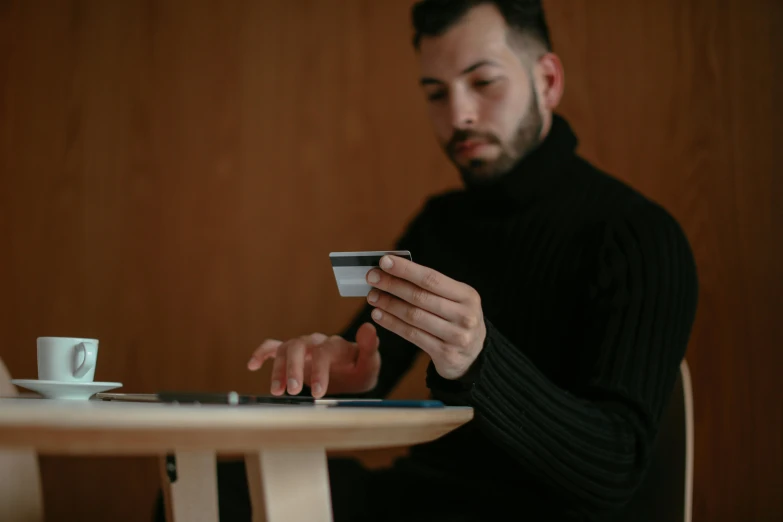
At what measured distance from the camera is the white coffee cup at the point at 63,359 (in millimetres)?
725

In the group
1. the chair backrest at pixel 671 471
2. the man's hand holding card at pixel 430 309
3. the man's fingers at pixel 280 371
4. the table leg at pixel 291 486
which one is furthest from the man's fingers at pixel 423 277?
the chair backrest at pixel 671 471

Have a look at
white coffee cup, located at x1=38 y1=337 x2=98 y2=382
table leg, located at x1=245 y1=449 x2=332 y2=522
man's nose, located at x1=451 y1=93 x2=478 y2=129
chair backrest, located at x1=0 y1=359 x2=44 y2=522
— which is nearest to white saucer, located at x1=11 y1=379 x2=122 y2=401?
white coffee cup, located at x1=38 y1=337 x2=98 y2=382

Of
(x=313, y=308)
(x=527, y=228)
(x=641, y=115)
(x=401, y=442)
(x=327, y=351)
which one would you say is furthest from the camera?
(x=313, y=308)

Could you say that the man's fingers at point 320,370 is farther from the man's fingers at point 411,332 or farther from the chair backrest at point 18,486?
the chair backrest at point 18,486

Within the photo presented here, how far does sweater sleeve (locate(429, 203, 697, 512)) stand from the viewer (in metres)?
0.73

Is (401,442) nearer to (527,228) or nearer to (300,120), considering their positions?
(527,228)

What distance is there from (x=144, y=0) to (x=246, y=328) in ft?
2.88

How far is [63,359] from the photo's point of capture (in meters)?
0.73

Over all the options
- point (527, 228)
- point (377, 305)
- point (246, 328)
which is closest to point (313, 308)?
point (246, 328)

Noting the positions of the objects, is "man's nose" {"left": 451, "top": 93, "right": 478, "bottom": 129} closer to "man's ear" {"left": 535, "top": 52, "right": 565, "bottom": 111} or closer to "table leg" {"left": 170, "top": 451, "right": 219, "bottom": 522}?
"man's ear" {"left": 535, "top": 52, "right": 565, "bottom": 111}

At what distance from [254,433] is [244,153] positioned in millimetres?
1455

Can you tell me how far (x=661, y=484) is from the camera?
0.91 m

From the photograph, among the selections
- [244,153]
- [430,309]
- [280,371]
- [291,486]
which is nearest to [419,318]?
[430,309]

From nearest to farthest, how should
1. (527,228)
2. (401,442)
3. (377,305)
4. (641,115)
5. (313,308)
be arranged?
1. (401,442)
2. (377,305)
3. (527,228)
4. (641,115)
5. (313,308)
